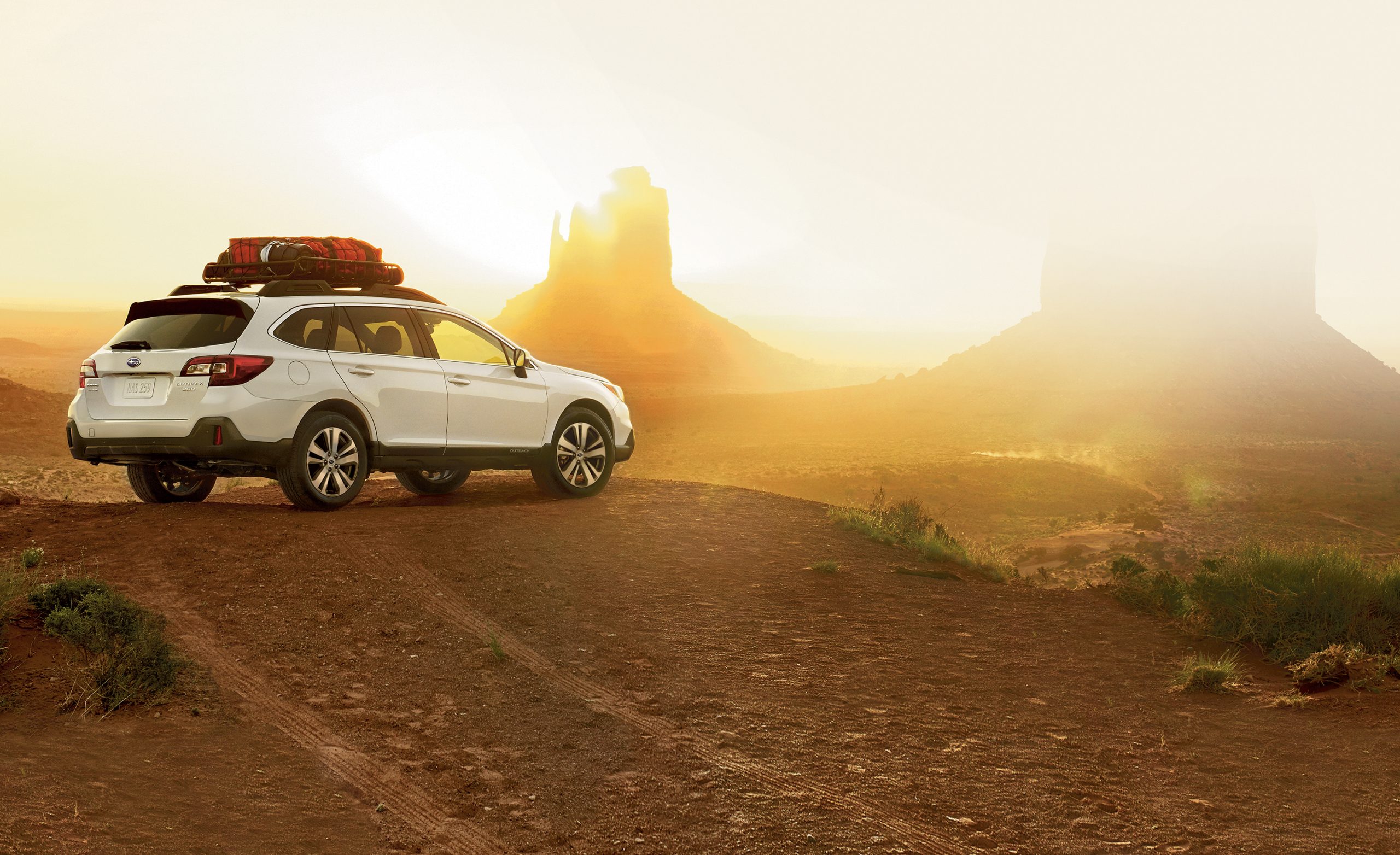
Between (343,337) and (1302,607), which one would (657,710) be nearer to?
(343,337)

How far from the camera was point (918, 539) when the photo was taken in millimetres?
12617

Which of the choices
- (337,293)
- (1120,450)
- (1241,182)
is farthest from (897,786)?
(1241,182)

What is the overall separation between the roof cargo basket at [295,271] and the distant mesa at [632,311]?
104 metres

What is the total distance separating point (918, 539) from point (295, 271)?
769cm

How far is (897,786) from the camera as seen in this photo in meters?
5.07

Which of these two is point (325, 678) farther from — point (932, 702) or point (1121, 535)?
point (1121, 535)

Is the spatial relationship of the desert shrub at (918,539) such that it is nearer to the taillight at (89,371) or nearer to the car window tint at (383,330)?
the car window tint at (383,330)

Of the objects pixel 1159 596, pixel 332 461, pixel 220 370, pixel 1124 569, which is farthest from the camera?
pixel 1124 569

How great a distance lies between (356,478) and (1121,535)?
88.5 feet

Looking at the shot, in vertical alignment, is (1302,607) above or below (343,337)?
below

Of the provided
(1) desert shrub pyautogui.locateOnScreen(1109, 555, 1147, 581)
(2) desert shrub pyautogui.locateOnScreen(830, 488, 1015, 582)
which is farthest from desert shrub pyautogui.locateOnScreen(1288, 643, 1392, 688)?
(1) desert shrub pyautogui.locateOnScreen(1109, 555, 1147, 581)

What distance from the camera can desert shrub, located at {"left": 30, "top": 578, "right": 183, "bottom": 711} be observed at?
5562mm

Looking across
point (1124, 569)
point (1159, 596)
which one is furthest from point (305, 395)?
point (1124, 569)

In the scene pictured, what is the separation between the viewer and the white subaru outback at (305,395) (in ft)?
27.0
